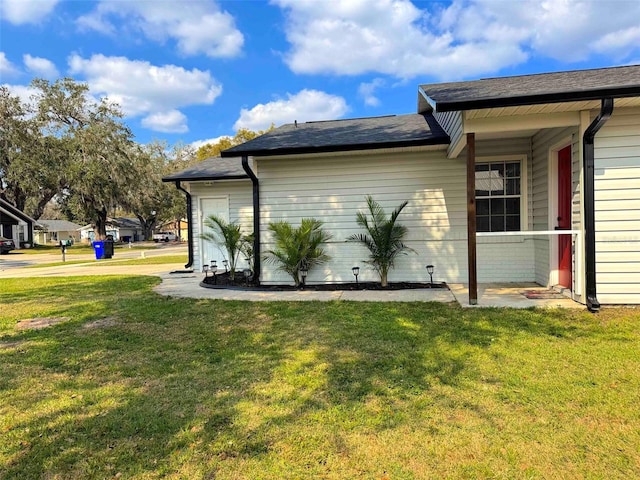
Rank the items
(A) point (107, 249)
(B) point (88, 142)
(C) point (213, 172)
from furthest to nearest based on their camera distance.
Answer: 1. (B) point (88, 142)
2. (A) point (107, 249)
3. (C) point (213, 172)

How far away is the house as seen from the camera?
16.3 feet

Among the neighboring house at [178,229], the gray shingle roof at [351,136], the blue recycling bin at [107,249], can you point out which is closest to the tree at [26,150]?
the blue recycling bin at [107,249]

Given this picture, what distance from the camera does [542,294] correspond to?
5.81 meters

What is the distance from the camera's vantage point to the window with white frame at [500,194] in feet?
22.7

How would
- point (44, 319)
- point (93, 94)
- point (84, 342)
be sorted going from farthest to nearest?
point (93, 94)
point (44, 319)
point (84, 342)

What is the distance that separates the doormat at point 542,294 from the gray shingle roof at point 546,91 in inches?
105

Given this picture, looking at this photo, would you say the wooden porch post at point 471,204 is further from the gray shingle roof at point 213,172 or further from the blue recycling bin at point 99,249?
the blue recycling bin at point 99,249

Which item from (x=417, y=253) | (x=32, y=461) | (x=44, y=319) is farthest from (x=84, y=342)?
(x=417, y=253)

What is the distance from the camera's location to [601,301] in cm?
509

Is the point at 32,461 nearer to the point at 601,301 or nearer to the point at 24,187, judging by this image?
the point at 601,301

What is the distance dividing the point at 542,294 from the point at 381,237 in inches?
104

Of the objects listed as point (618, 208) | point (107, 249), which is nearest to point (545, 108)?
point (618, 208)

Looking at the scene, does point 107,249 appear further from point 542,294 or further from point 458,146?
point 542,294

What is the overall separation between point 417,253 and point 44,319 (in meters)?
6.00
